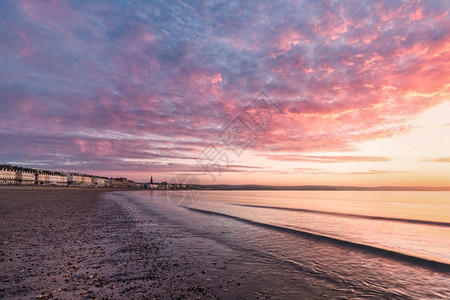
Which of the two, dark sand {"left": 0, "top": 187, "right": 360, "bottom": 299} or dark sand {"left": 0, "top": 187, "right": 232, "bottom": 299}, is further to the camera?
dark sand {"left": 0, "top": 187, "right": 360, "bottom": 299}

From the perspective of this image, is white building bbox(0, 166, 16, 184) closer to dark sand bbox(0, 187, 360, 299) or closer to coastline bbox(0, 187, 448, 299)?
coastline bbox(0, 187, 448, 299)

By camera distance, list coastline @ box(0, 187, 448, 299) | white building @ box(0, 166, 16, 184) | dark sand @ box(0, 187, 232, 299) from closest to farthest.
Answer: dark sand @ box(0, 187, 232, 299) → coastline @ box(0, 187, 448, 299) → white building @ box(0, 166, 16, 184)

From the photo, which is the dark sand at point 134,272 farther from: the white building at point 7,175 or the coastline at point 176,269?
the white building at point 7,175

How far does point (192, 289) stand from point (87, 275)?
405cm

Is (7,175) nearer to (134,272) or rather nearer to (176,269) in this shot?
(134,272)

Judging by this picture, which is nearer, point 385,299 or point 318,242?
point 385,299

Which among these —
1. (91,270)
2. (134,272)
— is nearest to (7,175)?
(91,270)

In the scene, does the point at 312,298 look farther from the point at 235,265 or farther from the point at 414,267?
the point at 414,267

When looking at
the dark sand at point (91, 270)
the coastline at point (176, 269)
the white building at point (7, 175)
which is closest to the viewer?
the dark sand at point (91, 270)

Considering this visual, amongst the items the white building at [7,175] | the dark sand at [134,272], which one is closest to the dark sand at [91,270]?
the dark sand at [134,272]

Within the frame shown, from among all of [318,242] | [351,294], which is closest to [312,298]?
[351,294]

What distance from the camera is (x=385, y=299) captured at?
845 cm

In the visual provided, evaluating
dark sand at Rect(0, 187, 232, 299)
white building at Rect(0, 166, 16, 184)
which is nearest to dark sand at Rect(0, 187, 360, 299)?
dark sand at Rect(0, 187, 232, 299)

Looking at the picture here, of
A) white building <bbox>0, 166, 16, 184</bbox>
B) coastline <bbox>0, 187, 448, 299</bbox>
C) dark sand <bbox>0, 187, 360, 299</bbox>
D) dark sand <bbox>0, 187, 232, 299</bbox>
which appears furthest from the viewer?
white building <bbox>0, 166, 16, 184</bbox>
